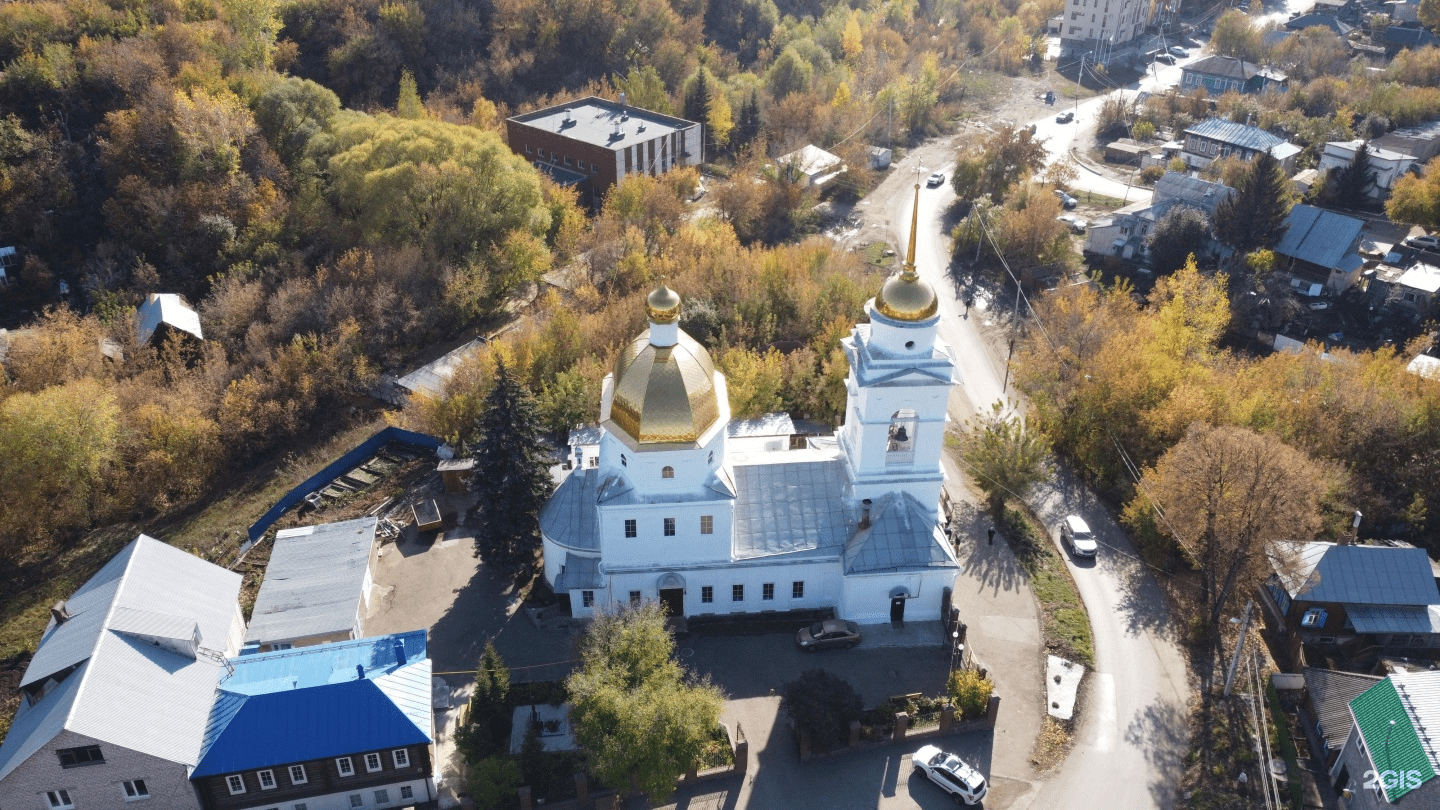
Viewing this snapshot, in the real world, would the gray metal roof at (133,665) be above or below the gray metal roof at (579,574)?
above

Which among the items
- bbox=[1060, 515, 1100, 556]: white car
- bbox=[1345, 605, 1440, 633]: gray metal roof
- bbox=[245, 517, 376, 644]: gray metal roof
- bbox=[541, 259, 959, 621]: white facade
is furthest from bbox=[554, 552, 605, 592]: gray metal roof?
bbox=[1345, 605, 1440, 633]: gray metal roof

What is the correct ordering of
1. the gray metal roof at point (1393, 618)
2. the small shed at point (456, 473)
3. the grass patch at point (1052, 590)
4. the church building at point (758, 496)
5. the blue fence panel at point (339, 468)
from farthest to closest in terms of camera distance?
the small shed at point (456, 473), the blue fence panel at point (339, 468), the grass patch at point (1052, 590), the gray metal roof at point (1393, 618), the church building at point (758, 496)

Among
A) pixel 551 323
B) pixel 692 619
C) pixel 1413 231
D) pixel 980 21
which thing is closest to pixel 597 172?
pixel 551 323

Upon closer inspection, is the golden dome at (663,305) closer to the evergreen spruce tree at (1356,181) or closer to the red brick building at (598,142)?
the red brick building at (598,142)

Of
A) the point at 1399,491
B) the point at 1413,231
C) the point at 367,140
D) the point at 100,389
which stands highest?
the point at 367,140

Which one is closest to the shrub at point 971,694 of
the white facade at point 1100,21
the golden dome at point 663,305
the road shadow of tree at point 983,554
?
the road shadow of tree at point 983,554

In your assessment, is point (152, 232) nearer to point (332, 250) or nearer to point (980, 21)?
point (332, 250)
